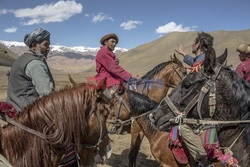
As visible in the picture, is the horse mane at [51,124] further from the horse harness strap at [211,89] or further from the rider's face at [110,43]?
the rider's face at [110,43]

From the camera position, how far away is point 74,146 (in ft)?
8.29

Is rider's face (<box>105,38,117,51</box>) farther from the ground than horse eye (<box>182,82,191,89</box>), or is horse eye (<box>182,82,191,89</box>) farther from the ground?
rider's face (<box>105,38,117,51</box>)

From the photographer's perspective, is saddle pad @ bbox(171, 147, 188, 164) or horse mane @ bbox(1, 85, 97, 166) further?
saddle pad @ bbox(171, 147, 188, 164)

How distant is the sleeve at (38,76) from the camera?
2.78 m

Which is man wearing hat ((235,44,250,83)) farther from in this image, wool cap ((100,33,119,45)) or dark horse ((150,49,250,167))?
wool cap ((100,33,119,45))

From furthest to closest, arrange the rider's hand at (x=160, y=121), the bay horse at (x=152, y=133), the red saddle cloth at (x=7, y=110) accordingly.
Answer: the bay horse at (x=152, y=133), the rider's hand at (x=160, y=121), the red saddle cloth at (x=7, y=110)

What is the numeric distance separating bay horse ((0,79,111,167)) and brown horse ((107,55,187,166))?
120 inches

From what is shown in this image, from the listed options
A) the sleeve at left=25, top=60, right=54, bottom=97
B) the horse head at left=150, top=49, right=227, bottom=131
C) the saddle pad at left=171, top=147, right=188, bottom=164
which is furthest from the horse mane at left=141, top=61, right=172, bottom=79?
the sleeve at left=25, top=60, right=54, bottom=97

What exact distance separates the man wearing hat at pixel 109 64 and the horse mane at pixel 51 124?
3.21 meters

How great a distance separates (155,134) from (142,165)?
9.02ft

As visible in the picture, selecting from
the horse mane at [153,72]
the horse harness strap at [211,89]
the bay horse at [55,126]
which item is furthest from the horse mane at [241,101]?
the horse mane at [153,72]

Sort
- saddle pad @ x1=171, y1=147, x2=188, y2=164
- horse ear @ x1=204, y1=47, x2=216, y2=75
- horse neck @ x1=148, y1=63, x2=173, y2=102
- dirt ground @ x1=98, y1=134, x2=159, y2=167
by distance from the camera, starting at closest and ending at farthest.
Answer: horse ear @ x1=204, y1=47, x2=216, y2=75
saddle pad @ x1=171, y1=147, x2=188, y2=164
horse neck @ x1=148, y1=63, x2=173, y2=102
dirt ground @ x1=98, y1=134, x2=159, y2=167

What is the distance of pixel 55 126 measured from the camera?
2.33m

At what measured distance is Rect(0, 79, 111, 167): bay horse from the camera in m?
2.26
